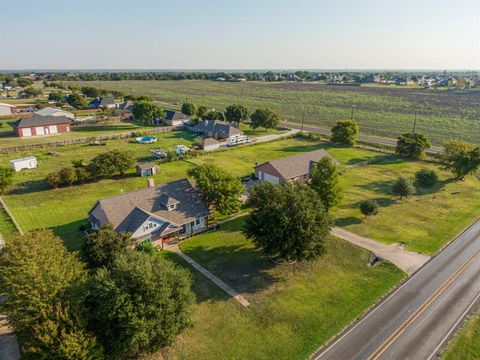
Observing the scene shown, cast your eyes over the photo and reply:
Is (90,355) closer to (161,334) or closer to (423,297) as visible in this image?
(161,334)

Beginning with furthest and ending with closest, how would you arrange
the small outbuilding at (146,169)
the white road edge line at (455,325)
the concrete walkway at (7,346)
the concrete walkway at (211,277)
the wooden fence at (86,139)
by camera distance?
the wooden fence at (86,139), the small outbuilding at (146,169), the concrete walkway at (211,277), the white road edge line at (455,325), the concrete walkway at (7,346)

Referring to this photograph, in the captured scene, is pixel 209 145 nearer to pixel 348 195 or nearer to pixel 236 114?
pixel 236 114

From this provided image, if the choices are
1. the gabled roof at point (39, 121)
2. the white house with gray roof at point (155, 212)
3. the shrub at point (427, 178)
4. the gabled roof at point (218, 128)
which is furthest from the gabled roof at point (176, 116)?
the shrub at point (427, 178)

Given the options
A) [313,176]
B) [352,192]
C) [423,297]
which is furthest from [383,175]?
[423,297]

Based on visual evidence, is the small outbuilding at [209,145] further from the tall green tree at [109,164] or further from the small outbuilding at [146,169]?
the tall green tree at [109,164]

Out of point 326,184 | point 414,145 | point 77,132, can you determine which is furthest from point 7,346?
point 77,132

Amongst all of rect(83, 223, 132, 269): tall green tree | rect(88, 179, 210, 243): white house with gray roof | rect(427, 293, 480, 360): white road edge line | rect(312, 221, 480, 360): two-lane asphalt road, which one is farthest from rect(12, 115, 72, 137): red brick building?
rect(427, 293, 480, 360): white road edge line

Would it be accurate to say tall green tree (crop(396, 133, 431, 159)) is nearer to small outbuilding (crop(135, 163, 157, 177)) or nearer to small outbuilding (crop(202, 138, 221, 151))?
small outbuilding (crop(202, 138, 221, 151))
